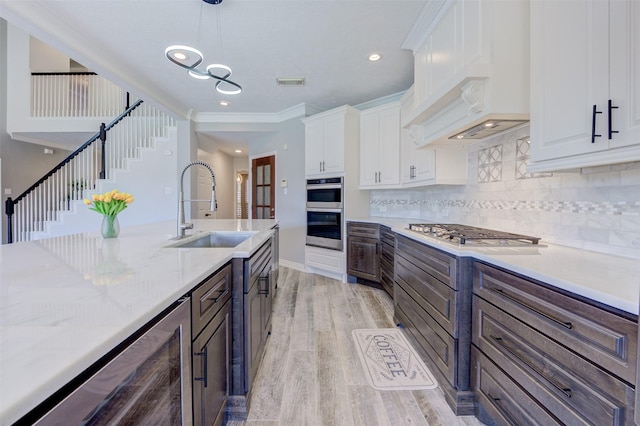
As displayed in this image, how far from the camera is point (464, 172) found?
265 centimetres

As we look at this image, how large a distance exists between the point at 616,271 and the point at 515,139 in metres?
1.26

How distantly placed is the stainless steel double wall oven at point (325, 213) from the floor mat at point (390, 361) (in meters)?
1.68

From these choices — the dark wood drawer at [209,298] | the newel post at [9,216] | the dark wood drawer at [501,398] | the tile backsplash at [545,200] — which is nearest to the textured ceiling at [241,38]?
the tile backsplash at [545,200]

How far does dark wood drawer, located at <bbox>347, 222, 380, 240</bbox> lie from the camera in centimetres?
358

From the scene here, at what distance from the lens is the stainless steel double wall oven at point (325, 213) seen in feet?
13.0

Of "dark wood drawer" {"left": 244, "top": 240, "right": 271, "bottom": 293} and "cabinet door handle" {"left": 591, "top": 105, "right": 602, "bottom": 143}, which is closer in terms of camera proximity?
"cabinet door handle" {"left": 591, "top": 105, "right": 602, "bottom": 143}

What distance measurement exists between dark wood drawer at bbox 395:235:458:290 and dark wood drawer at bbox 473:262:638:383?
0.28 meters

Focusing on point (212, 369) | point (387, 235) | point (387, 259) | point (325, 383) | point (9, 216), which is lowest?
point (325, 383)

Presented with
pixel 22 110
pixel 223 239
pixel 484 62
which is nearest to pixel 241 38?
pixel 223 239

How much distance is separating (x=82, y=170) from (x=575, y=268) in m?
7.04

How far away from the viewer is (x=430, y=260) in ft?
6.13

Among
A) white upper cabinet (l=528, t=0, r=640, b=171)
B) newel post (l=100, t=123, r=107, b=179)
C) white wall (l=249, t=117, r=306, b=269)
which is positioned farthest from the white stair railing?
white upper cabinet (l=528, t=0, r=640, b=171)

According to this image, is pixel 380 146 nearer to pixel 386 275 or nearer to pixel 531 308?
pixel 386 275

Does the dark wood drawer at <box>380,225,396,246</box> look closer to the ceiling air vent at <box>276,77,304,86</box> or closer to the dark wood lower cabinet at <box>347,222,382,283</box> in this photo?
the dark wood lower cabinet at <box>347,222,382,283</box>
